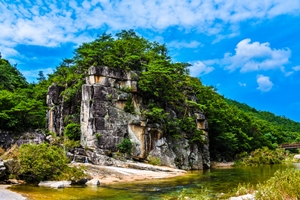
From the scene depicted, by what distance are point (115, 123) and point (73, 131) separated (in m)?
4.77

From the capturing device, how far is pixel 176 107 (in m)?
38.1

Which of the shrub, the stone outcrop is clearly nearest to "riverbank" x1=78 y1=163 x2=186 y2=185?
the shrub

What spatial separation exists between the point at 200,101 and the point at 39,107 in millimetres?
23170

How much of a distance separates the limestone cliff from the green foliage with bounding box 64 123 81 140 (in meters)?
0.76

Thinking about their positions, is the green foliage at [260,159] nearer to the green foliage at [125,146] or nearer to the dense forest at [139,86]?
the dense forest at [139,86]

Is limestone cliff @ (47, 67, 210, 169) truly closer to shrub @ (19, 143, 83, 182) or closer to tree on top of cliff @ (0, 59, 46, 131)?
tree on top of cliff @ (0, 59, 46, 131)

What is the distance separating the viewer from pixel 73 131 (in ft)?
105

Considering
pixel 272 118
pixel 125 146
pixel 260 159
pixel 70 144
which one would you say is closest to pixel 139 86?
pixel 125 146

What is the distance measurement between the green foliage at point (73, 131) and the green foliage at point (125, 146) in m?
4.94

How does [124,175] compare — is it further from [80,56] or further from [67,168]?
[80,56]

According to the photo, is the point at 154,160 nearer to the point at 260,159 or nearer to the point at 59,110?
the point at 59,110

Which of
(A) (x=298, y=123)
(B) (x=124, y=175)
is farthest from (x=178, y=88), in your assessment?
(A) (x=298, y=123)

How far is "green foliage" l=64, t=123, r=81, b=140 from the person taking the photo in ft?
105

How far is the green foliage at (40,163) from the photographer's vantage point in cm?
1858
